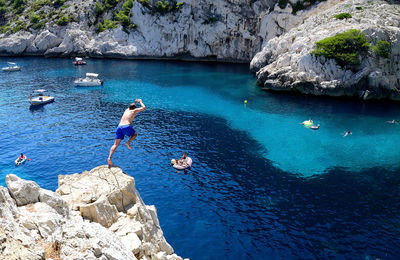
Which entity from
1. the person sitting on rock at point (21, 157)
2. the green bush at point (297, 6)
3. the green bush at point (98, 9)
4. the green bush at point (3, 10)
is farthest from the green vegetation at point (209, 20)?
the green bush at point (3, 10)

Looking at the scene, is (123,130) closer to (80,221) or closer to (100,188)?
(100,188)

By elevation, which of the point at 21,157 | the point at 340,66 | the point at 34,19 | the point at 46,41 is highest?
the point at 34,19

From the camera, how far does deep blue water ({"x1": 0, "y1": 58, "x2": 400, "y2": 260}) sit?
25.9 metres

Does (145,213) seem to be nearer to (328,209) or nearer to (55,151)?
(328,209)

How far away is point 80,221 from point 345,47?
6020 centimetres

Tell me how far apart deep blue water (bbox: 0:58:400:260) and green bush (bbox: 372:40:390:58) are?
30.2 ft

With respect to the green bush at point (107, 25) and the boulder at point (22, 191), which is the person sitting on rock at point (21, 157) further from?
the green bush at point (107, 25)

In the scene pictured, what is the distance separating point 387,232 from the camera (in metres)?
26.0

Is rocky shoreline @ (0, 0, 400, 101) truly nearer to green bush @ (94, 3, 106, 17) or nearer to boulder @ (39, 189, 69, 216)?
green bush @ (94, 3, 106, 17)

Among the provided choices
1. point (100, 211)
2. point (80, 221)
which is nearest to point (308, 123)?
point (100, 211)

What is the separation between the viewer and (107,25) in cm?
11538

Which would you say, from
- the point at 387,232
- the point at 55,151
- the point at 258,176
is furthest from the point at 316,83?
the point at 55,151

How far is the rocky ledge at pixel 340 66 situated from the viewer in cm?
6084

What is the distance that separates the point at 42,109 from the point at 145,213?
47649mm
